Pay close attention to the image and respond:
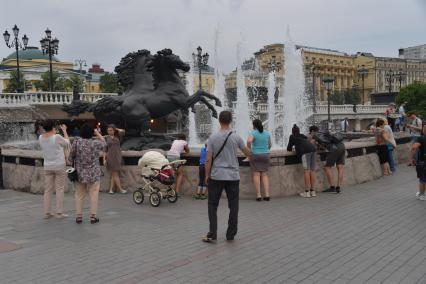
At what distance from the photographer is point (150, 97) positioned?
1294 centimetres

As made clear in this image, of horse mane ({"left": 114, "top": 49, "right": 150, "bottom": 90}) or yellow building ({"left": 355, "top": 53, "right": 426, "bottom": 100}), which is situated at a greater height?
yellow building ({"left": 355, "top": 53, "right": 426, "bottom": 100})

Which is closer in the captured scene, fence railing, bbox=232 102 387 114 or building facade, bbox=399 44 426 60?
fence railing, bbox=232 102 387 114

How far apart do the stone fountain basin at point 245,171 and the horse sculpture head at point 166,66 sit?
3228 mm

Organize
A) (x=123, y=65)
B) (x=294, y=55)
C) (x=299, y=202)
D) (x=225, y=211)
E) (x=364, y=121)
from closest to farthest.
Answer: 1. (x=225, y=211)
2. (x=299, y=202)
3. (x=123, y=65)
4. (x=294, y=55)
5. (x=364, y=121)

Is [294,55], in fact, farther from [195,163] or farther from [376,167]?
[195,163]

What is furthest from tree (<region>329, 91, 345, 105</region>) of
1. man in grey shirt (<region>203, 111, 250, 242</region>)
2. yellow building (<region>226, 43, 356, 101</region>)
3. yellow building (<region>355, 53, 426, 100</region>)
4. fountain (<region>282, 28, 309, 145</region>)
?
man in grey shirt (<region>203, 111, 250, 242</region>)

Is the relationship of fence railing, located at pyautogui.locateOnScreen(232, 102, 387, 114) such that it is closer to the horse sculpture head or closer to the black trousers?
the horse sculpture head

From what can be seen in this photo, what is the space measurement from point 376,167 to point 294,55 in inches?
682

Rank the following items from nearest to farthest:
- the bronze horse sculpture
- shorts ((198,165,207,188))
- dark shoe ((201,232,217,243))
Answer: dark shoe ((201,232,217,243)), shorts ((198,165,207,188)), the bronze horse sculpture

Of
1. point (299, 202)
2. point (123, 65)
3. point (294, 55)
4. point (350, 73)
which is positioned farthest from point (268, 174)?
point (350, 73)

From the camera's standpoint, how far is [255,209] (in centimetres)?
843

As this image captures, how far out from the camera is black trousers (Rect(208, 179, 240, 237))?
6.26 meters

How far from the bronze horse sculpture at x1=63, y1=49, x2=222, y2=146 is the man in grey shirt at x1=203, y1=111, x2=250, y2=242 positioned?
613 cm

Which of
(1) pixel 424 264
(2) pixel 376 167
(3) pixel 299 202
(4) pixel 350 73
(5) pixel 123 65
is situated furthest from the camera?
(4) pixel 350 73
